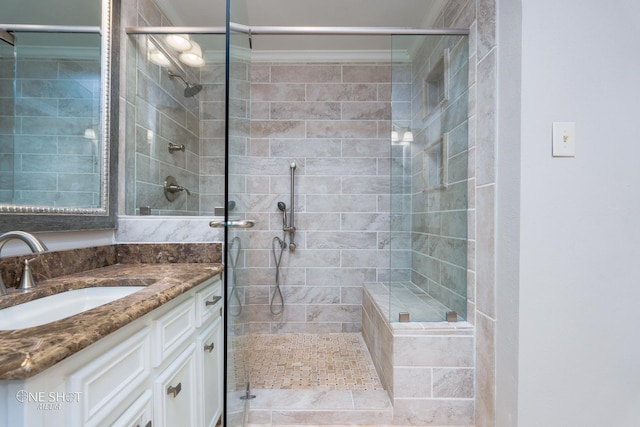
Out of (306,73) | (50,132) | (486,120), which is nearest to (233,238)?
(50,132)

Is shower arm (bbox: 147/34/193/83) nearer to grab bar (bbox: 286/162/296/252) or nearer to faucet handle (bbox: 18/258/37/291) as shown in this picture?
grab bar (bbox: 286/162/296/252)

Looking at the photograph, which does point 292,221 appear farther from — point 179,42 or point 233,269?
point 179,42

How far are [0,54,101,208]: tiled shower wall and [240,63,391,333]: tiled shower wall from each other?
1387 mm

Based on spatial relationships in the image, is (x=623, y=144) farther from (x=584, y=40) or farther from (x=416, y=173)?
(x=416, y=173)

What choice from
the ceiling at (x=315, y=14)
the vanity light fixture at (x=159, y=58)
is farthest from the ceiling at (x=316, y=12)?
the vanity light fixture at (x=159, y=58)

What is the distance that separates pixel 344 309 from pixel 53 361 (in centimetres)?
233

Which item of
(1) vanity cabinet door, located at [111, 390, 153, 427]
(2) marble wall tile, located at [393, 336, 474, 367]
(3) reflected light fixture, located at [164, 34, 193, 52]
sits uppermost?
(3) reflected light fixture, located at [164, 34, 193, 52]

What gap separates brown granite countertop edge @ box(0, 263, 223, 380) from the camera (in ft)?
1.62

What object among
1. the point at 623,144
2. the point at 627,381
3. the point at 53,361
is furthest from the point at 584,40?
the point at 53,361

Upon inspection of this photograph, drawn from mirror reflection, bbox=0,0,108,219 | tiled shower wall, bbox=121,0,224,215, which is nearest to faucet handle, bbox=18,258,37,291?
mirror reflection, bbox=0,0,108,219

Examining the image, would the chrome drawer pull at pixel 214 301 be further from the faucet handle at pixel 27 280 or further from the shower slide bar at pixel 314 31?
the shower slide bar at pixel 314 31

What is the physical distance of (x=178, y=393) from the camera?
106 cm

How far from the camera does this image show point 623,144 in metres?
1.13

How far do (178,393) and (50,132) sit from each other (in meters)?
1.13
